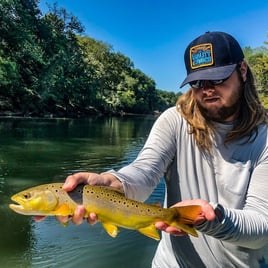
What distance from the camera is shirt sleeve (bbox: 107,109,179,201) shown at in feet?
6.88

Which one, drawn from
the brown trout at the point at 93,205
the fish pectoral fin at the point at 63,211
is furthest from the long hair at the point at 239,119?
the fish pectoral fin at the point at 63,211

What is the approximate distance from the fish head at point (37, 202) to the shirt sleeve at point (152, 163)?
0.38m

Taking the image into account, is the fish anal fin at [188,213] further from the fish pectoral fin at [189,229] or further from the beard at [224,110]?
the beard at [224,110]

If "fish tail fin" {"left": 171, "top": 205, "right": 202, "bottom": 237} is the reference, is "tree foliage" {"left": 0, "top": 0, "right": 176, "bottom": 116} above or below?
above

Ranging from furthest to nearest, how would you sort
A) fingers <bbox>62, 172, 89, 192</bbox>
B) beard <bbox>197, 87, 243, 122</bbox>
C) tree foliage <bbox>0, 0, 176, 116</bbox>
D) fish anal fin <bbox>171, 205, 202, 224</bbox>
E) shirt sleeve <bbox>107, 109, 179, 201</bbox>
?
tree foliage <bbox>0, 0, 176, 116</bbox> → beard <bbox>197, 87, 243, 122</bbox> → shirt sleeve <bbox>107, 109, 179, 201</bbox> → fingers <bbox>62, 172, 89, 192</bbox> → fish anal fin <bbox>171, 205, 202, 224</bbox>

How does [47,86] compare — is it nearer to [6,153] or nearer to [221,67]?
[6,153]

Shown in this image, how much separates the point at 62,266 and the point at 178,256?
498 centimetres

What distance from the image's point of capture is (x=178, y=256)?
91.7 inches

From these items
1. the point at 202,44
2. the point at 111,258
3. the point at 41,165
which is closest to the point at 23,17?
the point at 41,165

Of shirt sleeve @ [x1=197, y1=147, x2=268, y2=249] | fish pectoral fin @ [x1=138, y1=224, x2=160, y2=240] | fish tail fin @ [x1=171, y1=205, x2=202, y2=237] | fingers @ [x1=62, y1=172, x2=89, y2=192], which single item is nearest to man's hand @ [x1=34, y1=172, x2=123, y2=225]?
fingers @ [x1=62, y1=172, x2=89, y2=192]

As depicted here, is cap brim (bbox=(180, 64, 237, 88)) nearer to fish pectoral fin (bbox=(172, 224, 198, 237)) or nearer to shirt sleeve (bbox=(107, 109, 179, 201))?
shirt sleeve (bbox=(107, 109, 179, 201))

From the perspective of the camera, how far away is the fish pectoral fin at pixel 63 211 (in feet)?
6.24

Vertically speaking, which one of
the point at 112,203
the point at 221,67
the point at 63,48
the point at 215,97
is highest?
the point at 63,48

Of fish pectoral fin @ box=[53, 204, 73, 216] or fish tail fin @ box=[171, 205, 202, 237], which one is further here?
fish pectoral fin @ box=[53, 204, 73, 216]
